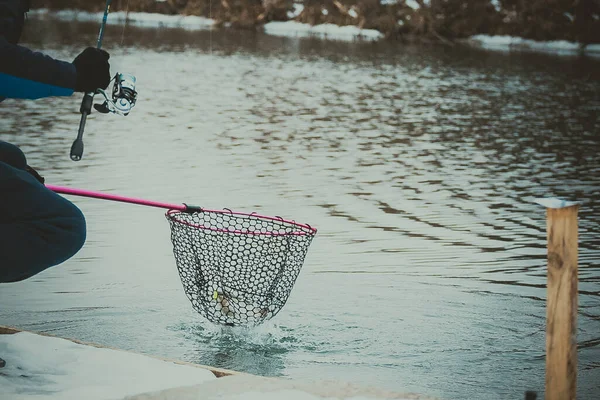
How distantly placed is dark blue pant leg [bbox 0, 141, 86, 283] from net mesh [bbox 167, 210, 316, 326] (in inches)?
47.6

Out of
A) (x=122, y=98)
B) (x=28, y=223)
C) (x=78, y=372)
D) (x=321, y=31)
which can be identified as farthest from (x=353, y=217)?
(x=321, y=31)

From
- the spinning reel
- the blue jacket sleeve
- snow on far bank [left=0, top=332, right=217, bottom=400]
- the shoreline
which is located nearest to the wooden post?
snow on far bank [left=0, top=332, right=217, bottom=400]

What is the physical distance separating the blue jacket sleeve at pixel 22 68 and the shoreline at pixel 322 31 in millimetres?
37470

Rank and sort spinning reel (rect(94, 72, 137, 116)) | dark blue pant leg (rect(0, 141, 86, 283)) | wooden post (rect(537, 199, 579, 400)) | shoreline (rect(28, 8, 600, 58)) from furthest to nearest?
shoreline (rect(28, 8, 600, 58)) → spinning reel (rect(94, 72, 137, 116)) → dark blue pant leg (rect(0, 141, 86, 283)) → wooden post (rect(537, 199, 579, 400))

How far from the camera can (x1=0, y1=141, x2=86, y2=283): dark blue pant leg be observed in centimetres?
434

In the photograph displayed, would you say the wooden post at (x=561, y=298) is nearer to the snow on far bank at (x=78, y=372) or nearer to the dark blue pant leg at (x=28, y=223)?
the snow on far bank at (x=78, y=372)

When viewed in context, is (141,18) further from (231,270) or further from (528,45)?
(231,270)

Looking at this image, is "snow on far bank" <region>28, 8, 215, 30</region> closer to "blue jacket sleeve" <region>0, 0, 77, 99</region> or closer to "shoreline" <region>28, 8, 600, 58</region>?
"shoreline" <region>28, 8, 600, 58</region>

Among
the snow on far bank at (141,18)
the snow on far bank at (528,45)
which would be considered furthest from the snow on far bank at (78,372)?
the snow on far bank at (141,18)

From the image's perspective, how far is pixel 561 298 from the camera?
13.6ft

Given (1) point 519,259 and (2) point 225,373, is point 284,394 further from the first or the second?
(1) point 519,259

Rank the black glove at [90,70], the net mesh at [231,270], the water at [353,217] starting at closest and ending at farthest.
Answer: the black glove at [90,70] → the net mesh at [231,270] → the water at [353,217]

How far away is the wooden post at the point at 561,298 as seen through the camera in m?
4.09

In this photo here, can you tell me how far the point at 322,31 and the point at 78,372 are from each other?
5073cm
